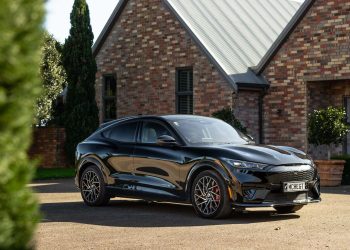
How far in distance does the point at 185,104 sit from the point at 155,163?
523 inches

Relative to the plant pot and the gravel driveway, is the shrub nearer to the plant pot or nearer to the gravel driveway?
the plant pot

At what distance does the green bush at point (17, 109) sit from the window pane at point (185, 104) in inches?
854

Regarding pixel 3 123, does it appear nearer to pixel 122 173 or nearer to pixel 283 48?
pixel 122 173

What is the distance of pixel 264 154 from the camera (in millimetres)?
10492

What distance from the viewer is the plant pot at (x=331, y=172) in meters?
17.6

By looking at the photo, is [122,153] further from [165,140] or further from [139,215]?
[139,215]

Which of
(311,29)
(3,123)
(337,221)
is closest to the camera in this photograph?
(3,123)

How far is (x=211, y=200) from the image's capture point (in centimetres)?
1038

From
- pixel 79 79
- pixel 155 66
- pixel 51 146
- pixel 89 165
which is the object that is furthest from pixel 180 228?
pixel 51 146

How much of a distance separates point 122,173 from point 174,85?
13.0 meters

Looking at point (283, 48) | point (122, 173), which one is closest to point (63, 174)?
point (283, 48)

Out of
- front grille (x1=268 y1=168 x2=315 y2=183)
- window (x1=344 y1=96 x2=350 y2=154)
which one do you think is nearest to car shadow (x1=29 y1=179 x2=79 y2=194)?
front grille (x1=268 y1=168 x2=315 y2=183)

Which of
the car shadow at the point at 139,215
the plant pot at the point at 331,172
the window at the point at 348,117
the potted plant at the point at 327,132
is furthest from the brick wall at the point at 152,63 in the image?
the car shadow at the point at 139,215

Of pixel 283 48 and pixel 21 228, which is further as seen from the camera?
pixel 283 48
